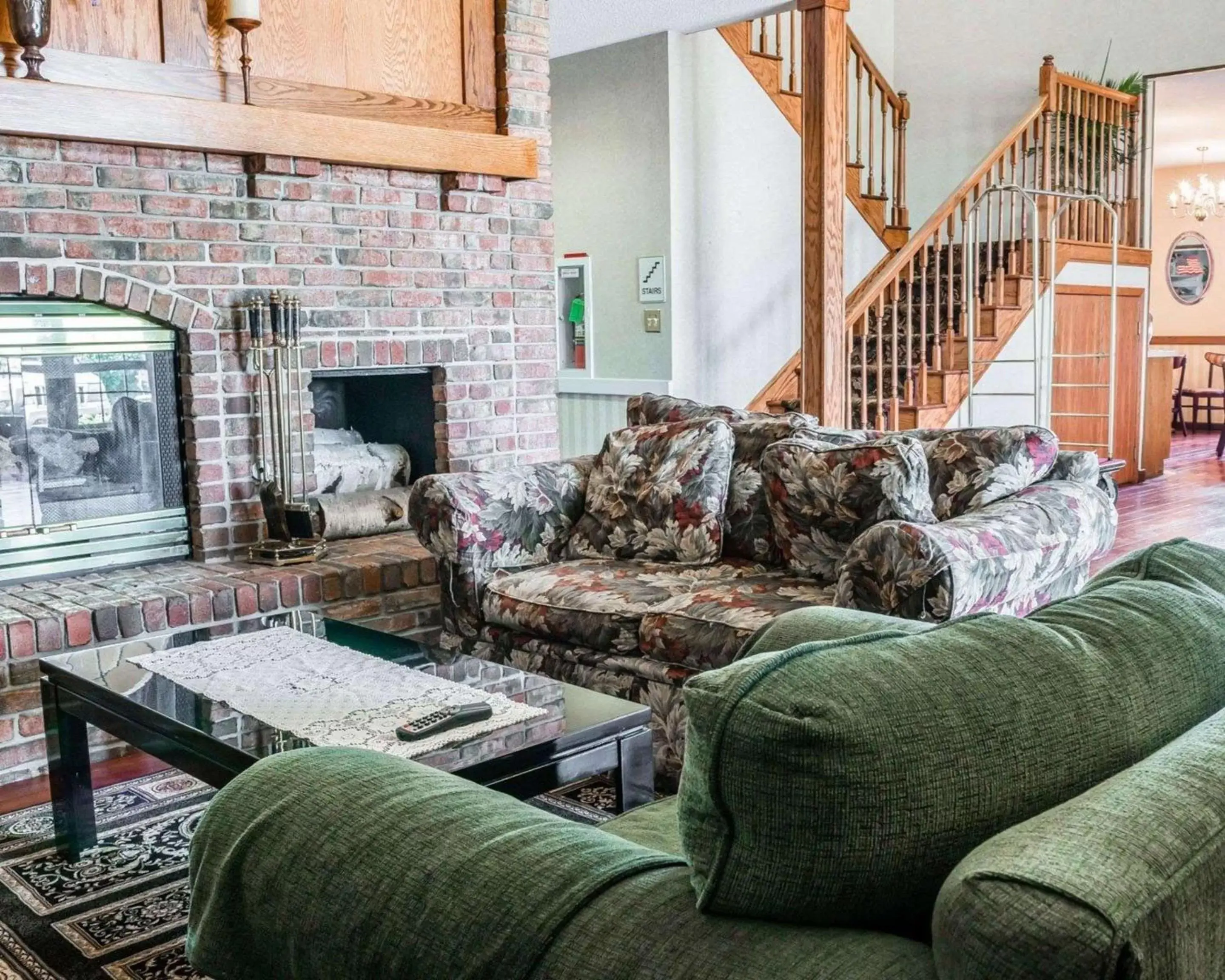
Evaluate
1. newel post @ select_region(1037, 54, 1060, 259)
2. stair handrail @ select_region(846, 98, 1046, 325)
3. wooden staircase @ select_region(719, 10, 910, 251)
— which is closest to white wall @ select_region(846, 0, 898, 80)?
wooden staircase @ select_region(719, 10, 910, 251)

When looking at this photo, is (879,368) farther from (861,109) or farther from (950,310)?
(861,109)

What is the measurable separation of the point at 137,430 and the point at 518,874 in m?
3.21

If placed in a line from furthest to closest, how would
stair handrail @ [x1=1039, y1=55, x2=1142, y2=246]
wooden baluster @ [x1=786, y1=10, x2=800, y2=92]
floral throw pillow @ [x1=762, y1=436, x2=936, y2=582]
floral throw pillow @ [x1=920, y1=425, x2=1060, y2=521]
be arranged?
stair handrail @ [x1=1039, y1=55, x2=1142, y2=246] → wooden baluster @ [x1=786, y1=10, x2=800, y2=92] → floral throw pillow @ [x1=920, y1=425, x2=1060, y2=521] → floral throw pillow @ [x1=762, y1=436, x2=936, y2=582]

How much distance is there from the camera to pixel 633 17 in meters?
5.59

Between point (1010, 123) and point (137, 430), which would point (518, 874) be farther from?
point (1010, 123)

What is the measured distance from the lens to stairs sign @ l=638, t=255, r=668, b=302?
6.24 metres

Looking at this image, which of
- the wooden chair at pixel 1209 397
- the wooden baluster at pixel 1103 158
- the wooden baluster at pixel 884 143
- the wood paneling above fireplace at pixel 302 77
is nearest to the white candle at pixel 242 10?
the wood paneling above fireplace at pixel 302 77

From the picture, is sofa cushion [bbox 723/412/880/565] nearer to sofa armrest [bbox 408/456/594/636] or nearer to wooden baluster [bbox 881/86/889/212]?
sofa armrest [bbox 408/456/594/636]

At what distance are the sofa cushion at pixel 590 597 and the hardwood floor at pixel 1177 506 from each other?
2501mm

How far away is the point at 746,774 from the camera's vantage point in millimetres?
891

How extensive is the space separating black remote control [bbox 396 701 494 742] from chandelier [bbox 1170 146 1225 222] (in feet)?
36.2

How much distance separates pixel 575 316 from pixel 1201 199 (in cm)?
728

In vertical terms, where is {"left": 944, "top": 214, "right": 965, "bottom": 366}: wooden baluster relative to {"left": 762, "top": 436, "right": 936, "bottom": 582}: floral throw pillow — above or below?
above

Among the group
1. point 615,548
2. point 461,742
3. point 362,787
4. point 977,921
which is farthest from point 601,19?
point 977,921
